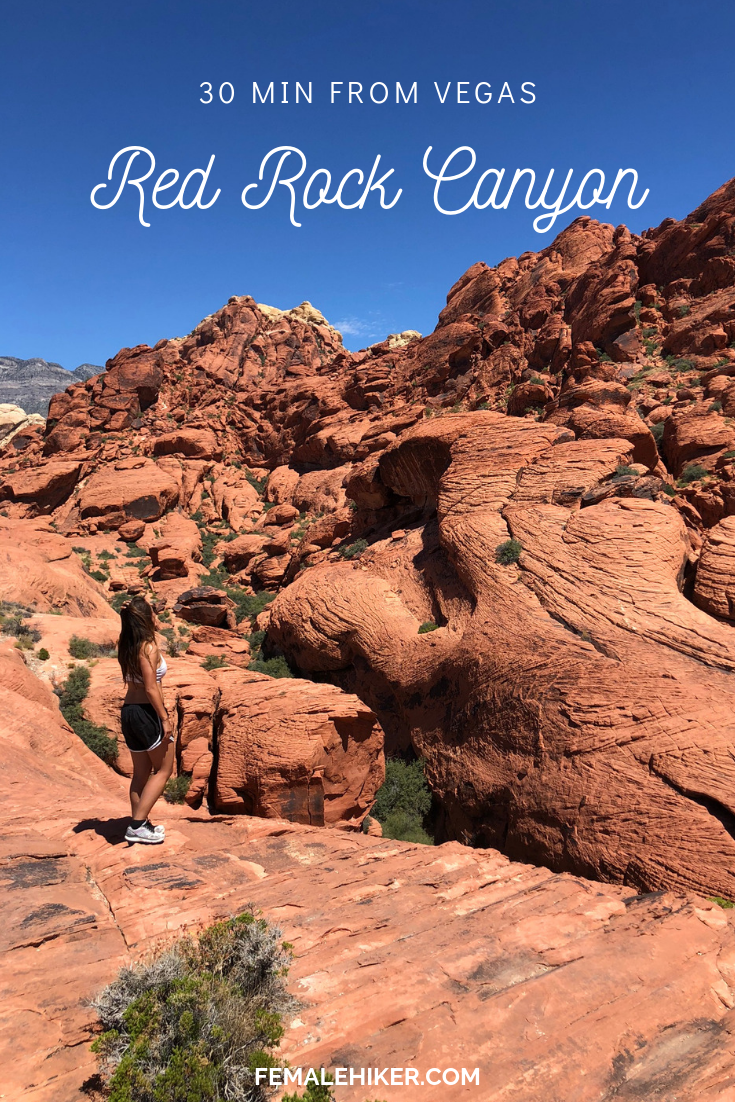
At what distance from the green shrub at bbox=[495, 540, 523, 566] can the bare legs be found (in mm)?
10781

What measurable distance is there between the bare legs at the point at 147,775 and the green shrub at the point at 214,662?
14.3 meters

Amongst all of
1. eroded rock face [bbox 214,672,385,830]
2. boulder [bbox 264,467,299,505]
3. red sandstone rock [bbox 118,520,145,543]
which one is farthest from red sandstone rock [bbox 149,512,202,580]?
A: eroded rock face [bbox 214,672,385,830]

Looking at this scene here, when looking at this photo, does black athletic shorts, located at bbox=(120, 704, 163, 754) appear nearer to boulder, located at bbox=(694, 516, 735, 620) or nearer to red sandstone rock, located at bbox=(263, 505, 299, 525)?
boulder, located at bbox=(694, 516, 735, 620)

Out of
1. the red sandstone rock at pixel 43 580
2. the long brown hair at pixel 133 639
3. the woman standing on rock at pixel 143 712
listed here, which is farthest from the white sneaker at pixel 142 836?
the red sandstone rock at pixel 43 580

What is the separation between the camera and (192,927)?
4152 mm

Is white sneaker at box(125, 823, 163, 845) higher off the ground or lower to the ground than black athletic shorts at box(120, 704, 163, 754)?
lower

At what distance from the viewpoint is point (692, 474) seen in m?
20.6

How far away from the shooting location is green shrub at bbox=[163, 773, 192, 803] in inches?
391

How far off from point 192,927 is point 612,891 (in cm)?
437

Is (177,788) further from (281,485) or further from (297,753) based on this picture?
(281,485)

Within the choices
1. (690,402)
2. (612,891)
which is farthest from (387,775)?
(690,402)

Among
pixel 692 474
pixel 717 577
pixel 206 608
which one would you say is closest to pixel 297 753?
pixel 717 577

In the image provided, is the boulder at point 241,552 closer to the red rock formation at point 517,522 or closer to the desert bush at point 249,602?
the red rock formation at point 517,522

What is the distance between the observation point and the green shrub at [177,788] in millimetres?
9922
